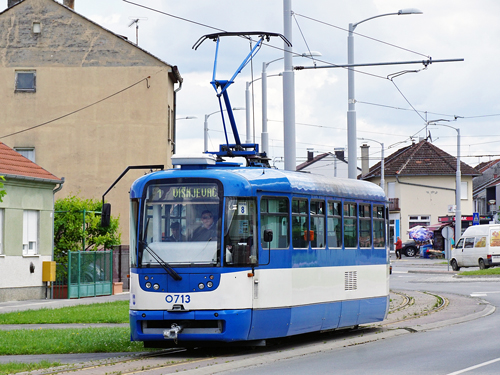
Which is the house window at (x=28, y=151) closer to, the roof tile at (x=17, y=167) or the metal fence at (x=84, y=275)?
the roof tile at (x=17, y=167)

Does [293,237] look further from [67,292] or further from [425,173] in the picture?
[425,173]

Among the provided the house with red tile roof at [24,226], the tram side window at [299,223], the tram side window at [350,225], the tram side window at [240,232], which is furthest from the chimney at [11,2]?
the tram side window at [240,232]

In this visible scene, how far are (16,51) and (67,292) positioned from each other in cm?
1619

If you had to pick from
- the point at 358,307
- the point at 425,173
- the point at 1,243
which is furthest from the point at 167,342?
the point at 425,173

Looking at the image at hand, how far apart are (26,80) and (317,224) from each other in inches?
1160

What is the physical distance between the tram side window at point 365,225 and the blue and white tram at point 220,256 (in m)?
2.25

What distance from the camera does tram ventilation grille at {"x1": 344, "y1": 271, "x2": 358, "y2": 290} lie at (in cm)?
1645

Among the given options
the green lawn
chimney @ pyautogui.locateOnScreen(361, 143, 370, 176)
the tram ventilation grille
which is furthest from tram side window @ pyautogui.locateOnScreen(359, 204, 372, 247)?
chimney @ pyautogui.locateOnScreen(361, 143, 370, 176)

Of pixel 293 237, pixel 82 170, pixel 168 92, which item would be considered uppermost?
pixel 168 92

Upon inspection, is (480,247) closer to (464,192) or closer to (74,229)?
(74,229)

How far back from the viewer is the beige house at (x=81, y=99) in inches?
1641

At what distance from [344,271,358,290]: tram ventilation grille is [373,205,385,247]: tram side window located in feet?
3.98

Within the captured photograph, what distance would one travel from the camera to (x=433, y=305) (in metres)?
23.9

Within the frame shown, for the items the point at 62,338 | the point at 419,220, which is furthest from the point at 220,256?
the point at 419,220
